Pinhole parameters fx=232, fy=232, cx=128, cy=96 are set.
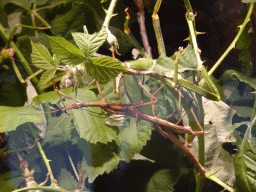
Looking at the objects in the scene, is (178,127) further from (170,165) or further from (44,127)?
(44,127)

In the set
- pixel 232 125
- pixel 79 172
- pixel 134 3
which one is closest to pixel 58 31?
pixel 134 3

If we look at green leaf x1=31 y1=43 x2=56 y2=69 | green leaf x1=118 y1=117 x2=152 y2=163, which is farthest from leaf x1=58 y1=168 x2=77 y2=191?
green leaf x1=31 y1=43 x2=56 y2=69

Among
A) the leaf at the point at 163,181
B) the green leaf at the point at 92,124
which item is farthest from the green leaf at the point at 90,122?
the leaf at the point at 163,181

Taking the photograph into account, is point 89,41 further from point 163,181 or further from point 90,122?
point 163,181

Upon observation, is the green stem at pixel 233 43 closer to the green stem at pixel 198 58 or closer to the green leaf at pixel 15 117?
the green stem at pixel 198 58

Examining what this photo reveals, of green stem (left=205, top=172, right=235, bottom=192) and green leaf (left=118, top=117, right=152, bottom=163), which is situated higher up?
green leaf (left=118, top=117, right=152, bottom=163)

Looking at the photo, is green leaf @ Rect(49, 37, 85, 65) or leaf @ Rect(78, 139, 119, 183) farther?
leaf @ Rect(78, 139, 119, 183)

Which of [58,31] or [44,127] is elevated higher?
[58,31]

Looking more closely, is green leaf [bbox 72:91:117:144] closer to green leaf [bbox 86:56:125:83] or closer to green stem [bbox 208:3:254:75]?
green leaf [bbox 86:56:125:83]
